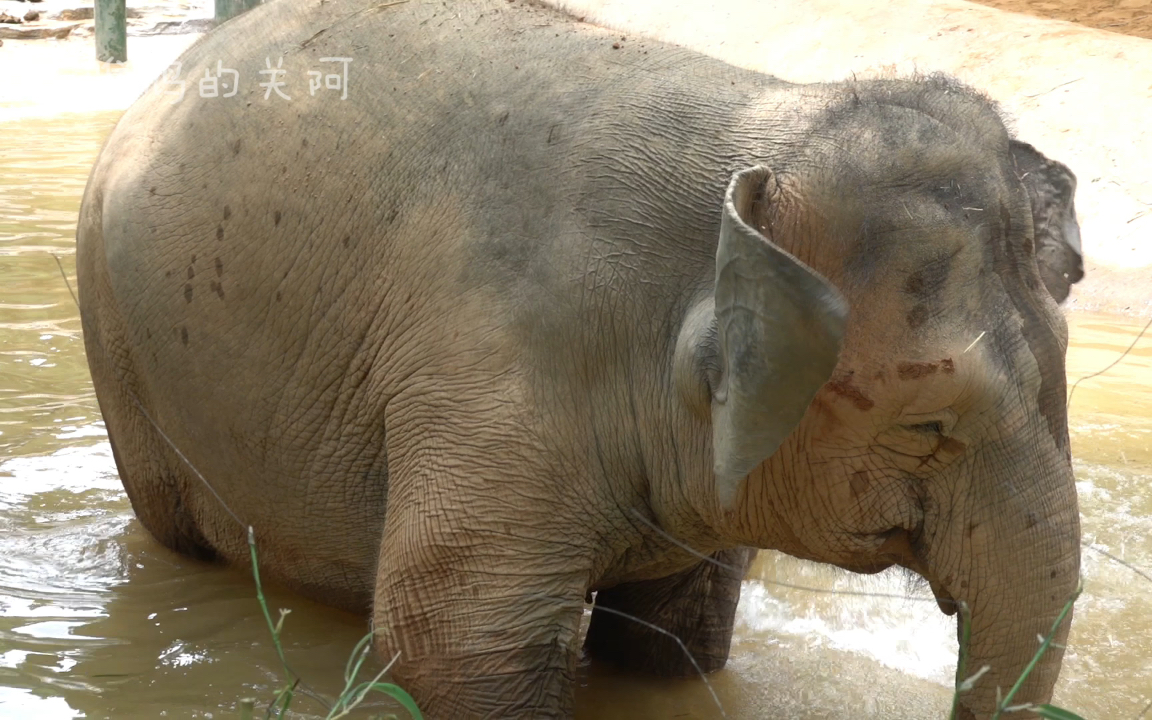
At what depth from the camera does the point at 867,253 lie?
8.69 ft

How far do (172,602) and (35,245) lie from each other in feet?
15.8

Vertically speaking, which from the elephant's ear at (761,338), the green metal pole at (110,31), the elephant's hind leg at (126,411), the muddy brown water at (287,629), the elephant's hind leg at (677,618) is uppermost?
the elephant's ear at (761,338)

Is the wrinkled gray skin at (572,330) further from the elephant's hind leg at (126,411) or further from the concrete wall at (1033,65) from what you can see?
the concrete wall at (1033,65)

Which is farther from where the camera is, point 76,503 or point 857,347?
point 76,503

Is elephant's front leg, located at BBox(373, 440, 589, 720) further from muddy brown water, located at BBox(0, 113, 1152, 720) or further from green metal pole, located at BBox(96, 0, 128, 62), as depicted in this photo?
green metal pole, located at BBox(96, 0, 128, 62)

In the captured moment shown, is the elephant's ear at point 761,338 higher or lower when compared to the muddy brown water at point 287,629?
higher

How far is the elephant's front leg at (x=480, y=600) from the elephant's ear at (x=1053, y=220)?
1094 millimetres

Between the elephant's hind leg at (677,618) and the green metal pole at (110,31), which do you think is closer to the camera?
the elephant's hind leg at (677,618)

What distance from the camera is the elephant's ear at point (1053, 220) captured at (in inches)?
116

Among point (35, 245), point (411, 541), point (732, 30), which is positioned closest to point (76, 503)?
point (411, 541)

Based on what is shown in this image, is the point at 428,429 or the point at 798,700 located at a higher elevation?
the point at 428,429

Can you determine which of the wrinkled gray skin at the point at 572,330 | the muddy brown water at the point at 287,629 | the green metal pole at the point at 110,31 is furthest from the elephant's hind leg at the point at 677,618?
the green metal pole at the point at 110,31

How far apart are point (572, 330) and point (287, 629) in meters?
1.64

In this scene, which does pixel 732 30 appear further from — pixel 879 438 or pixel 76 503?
pixel 879 438
